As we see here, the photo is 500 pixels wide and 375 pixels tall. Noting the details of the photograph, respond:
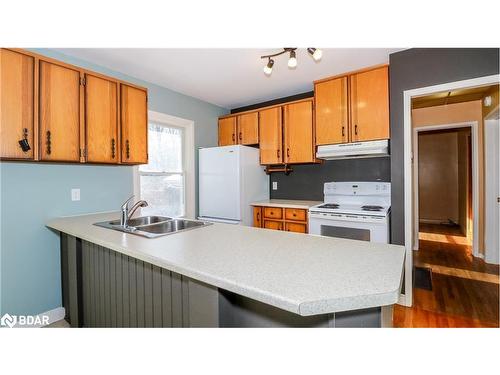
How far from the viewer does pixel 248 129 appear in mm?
3605

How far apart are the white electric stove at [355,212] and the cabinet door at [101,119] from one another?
2148 mm

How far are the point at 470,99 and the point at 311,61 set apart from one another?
9.43 ft

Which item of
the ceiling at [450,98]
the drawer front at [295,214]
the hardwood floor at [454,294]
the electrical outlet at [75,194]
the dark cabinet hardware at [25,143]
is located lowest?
the hardwood floor at [454,294]

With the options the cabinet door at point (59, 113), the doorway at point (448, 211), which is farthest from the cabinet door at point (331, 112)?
the cabinet door at point (59, 113)

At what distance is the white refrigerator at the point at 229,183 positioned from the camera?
318cm

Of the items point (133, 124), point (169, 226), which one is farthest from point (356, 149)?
point (133, 124)

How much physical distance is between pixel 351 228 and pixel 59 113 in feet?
9.17

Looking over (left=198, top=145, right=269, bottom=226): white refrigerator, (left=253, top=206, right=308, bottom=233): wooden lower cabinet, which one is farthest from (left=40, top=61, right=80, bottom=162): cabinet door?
(left=253, top=206, right=308, bottom=233): wooden lower cabinet

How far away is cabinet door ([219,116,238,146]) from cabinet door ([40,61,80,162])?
6.83ft

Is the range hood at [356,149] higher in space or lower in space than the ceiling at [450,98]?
lower

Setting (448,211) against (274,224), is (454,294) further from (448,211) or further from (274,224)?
(448,211)

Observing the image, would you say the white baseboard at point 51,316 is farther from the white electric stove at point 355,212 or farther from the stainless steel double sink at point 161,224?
the white electric stove at point 355,212

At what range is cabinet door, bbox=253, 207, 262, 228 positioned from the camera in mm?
3264
